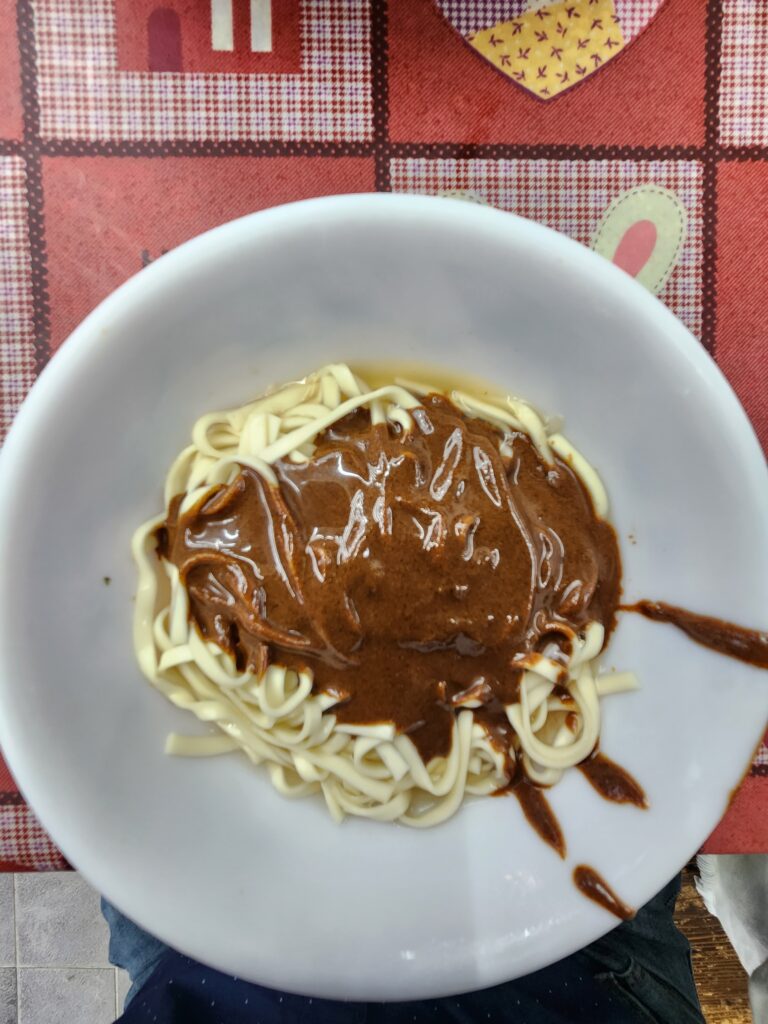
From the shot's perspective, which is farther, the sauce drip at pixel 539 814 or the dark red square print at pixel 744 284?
the dark red square print at pixel 744 284

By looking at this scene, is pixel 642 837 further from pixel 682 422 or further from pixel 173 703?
pixel 173 703

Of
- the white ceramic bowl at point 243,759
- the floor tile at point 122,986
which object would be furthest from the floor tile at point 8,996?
the white ceramic bowl at point 243,759

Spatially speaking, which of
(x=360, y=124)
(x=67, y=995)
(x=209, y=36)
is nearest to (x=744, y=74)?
(x=360, y=124)

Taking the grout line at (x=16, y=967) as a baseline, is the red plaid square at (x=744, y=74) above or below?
above

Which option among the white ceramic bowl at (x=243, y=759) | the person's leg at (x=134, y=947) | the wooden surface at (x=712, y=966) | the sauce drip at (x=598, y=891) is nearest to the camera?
the white ceramic bowl at (x=243, y=759)

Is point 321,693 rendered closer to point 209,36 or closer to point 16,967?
point 209,36

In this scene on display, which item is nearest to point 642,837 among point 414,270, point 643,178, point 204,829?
point 204,829

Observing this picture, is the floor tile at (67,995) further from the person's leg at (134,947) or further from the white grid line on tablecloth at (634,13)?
the white grid line on tablecloth at (634,13)
